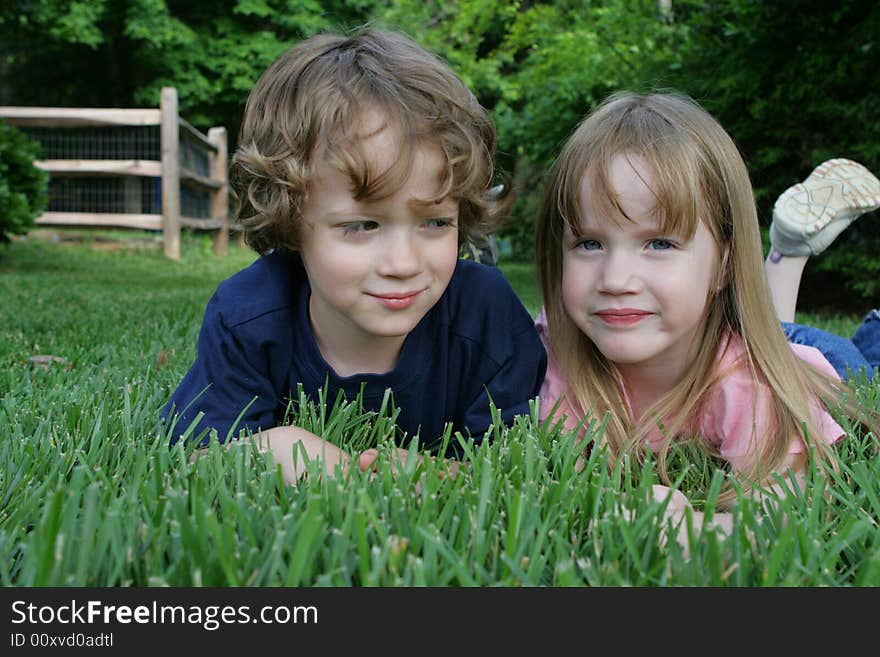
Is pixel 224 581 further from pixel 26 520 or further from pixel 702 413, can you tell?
pixel 702 413

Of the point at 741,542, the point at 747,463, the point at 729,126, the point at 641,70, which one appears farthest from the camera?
the point at 641,70

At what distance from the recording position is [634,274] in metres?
1.78

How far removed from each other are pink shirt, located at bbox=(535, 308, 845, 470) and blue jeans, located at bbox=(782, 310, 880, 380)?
0.75 meters

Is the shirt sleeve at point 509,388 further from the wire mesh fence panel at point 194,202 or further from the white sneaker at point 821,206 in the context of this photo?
the wire mesh fence panel at point 194,202

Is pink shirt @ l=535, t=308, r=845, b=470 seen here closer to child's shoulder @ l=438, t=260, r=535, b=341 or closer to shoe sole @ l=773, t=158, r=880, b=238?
child's shoulder @ l=438, t=260, r=535, b=341

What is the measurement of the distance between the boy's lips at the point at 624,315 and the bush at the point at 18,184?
6.34 metres

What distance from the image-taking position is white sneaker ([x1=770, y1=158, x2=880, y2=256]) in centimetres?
279

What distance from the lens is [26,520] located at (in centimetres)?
121

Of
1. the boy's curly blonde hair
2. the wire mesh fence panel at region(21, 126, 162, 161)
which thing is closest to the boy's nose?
the boy's curly blonde hair

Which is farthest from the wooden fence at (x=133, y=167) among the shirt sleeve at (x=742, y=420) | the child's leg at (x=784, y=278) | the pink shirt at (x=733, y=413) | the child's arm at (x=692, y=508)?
the child's arm at (x=692, y=508)

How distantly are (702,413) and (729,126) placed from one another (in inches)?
171

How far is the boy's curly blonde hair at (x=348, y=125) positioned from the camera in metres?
1.62
